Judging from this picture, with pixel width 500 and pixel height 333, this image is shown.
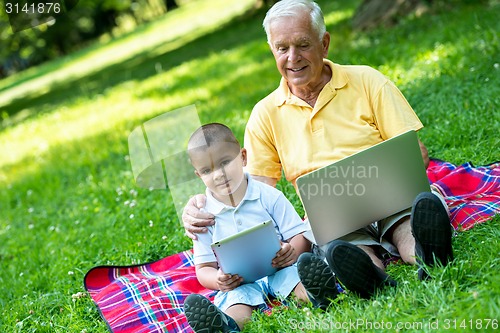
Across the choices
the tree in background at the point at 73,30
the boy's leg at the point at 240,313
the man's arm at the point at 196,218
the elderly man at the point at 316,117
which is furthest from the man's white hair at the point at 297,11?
the tree in background at the point at 73,30

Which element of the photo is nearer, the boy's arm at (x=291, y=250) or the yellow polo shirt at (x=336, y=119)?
the boy's arm at (x=291, y=250)

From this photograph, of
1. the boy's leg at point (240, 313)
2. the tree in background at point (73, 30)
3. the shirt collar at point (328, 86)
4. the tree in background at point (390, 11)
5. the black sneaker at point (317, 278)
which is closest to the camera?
the black sneaker at point (317, 278)

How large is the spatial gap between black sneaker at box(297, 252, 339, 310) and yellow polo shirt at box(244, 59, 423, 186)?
28.7 inches

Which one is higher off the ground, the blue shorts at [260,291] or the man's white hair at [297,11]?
the man's white hair at [297,11]

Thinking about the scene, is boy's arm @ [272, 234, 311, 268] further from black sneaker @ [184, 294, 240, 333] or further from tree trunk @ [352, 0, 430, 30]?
tree trunk @ [352, 0, 430, 30]

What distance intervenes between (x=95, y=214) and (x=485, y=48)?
4.09m

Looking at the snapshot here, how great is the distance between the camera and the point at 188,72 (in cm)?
1215

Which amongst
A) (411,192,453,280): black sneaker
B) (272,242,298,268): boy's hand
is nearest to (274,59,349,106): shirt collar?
(272,242,298,268): boy's hand

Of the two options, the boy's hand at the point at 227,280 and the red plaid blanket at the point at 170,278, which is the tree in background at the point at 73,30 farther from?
the boy's hand at the point at 227,280

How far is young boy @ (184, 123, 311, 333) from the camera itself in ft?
11.1

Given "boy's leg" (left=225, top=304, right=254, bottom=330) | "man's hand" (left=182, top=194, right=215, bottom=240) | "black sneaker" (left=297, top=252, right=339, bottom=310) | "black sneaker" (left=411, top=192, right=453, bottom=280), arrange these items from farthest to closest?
"man's hand" (left=182, top=194, right=215, bottom=240)
"boy's leg" (left=225, top=304, right=254, bottom=330)
"black sneaker" (left=297, top=252, right=339, bottom=310)
"black sneaker" (left=411, top=192, right=453, bottom=280)

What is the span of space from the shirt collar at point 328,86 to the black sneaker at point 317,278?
1.03 meters

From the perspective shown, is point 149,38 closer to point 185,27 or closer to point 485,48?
point 185,27

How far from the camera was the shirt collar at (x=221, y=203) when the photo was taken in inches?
137
